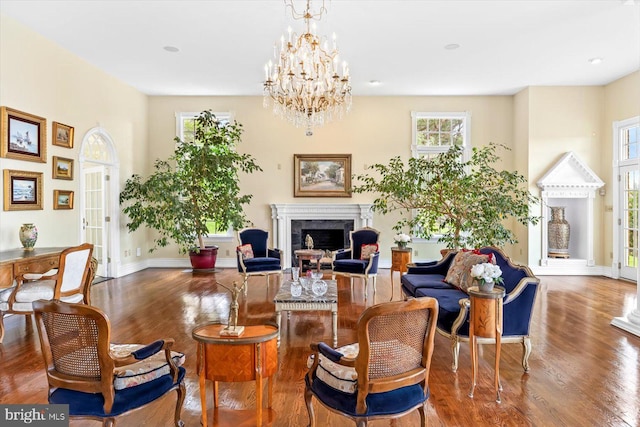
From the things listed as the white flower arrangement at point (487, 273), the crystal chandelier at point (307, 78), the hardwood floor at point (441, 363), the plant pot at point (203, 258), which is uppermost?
the crystal chandelier at point (307, 78)

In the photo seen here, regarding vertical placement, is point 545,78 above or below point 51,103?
above

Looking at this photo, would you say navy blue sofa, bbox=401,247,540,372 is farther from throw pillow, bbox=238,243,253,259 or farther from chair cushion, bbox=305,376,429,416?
throw pillow, bbox=238,243,253,259

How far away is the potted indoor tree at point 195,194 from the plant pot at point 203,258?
0.07 ft

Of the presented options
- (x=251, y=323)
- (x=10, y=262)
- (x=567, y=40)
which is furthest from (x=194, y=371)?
(x=567, y=40)

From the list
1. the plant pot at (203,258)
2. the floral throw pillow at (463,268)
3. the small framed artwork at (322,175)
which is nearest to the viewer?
the floral throw pillow at (463,268)

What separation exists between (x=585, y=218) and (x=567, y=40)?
385 cm

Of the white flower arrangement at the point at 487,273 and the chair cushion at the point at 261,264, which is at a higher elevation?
the white flower arrangement at the point at 487,273

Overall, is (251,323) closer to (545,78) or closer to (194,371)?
(194,371)

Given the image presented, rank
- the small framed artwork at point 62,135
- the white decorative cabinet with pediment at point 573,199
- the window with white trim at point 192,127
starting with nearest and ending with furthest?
1. the small framed artwork at point 62,135
2. the white decorative cabinet with pediment at point 573,199
3. the window with white trim at point 192,127

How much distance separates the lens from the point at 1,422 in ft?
7.24

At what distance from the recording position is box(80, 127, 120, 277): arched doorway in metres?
→ 7.27

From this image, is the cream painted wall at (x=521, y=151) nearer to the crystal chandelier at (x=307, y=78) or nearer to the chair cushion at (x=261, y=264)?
the crystal chandelier at (x=307, y=78)

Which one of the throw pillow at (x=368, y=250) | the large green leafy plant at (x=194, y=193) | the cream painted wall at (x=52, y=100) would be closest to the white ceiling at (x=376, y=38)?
the cream painted wall at (x=52, y=100)

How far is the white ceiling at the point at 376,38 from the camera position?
475 centimetres
